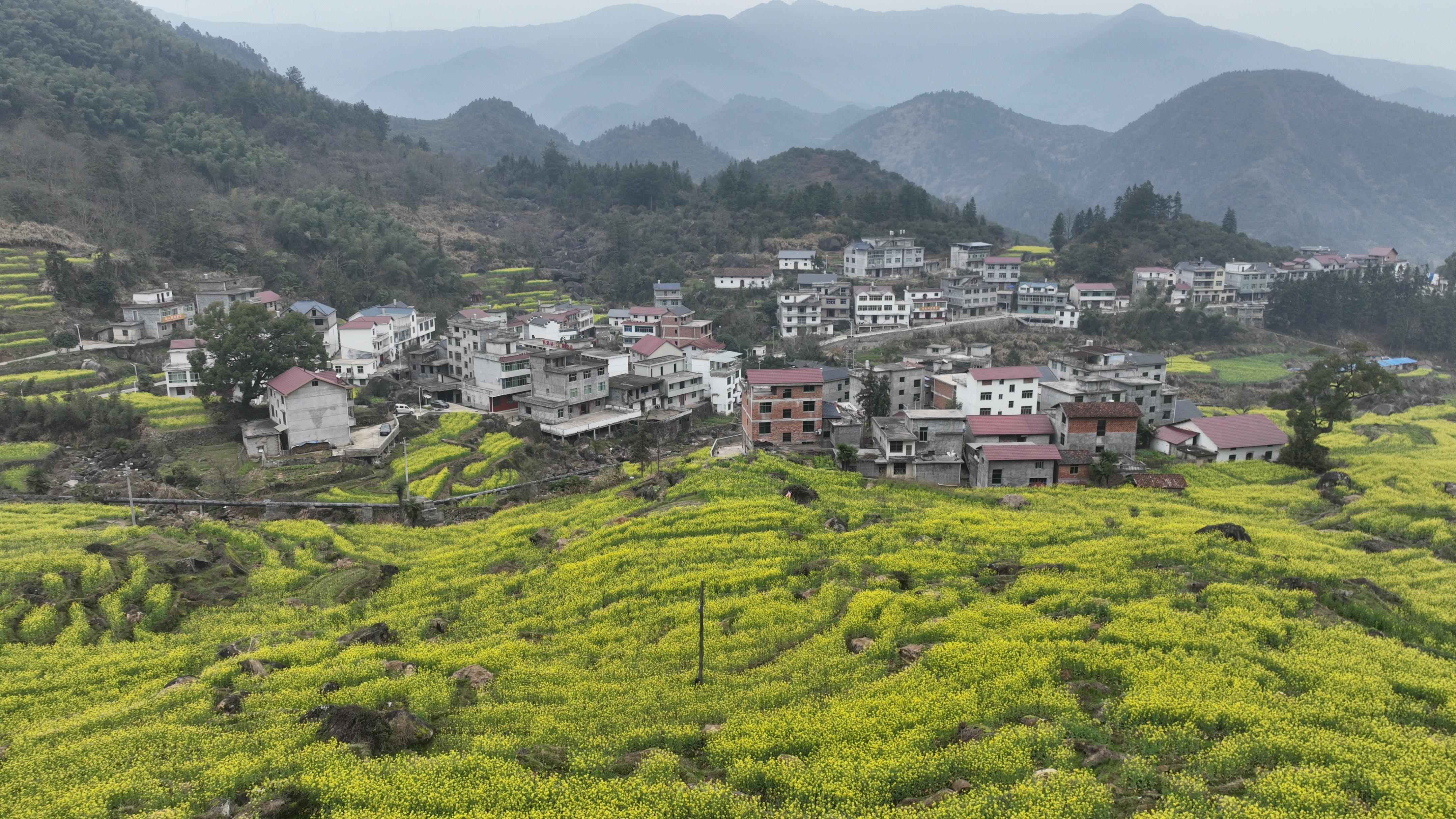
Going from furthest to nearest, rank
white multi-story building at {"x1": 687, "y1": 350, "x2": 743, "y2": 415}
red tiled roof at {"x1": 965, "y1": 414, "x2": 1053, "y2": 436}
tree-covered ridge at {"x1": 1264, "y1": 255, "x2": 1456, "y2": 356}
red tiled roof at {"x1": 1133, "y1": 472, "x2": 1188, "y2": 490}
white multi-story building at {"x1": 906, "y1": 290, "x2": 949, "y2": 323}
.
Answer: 1. white multi-story building at {"x1": 906, "y1": 290, "x2": 949, "y2": 323}
2. tree-covered ridge at {"x1": 1264, "y1": 255, "x2": 1456, "y2": 356}
3. white multi-story building at {"x1": 687, "y1": 350, "x2": 743, "y2": 415}
4. red tiled roof at {"x1": 965, "y1": 414, "x2": 1053, "y2": 436}
5. red tiled roof at {"x1": 1133, "y1": 472, "x2": 1188, "y2": 490}

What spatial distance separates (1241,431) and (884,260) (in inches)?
2319

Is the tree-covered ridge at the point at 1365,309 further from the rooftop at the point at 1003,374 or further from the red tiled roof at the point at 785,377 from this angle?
the red tiled roof at the point at 785,377

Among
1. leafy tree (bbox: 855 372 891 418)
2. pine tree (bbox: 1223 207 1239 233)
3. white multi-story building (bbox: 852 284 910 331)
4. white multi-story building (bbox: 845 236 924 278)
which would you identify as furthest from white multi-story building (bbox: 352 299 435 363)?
pine tree (bbox: 1223 207 1239 233)

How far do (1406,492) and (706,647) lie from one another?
96.1ft

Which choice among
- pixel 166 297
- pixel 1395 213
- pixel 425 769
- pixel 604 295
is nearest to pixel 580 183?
pixel 604 295

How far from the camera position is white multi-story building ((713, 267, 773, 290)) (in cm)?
8894

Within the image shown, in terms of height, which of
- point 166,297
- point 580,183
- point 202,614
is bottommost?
point 202,614

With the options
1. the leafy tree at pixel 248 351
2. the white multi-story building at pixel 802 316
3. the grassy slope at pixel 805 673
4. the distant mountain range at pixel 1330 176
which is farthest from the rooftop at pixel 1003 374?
the distant mountain range at pixel 1330 176

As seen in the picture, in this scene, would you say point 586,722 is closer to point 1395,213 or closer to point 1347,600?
point 1347,600

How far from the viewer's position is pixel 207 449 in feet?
141

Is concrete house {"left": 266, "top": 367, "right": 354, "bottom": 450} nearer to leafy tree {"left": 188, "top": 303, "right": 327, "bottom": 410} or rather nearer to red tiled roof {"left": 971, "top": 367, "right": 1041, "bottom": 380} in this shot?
leafy tree {"left": 188, "top": 303, "right": 327, "bottom": 410}

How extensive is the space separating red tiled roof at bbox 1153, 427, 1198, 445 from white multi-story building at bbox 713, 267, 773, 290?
5309 cm

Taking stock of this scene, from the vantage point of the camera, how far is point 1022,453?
3578cm

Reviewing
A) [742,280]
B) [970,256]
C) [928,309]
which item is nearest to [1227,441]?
[928,309]
